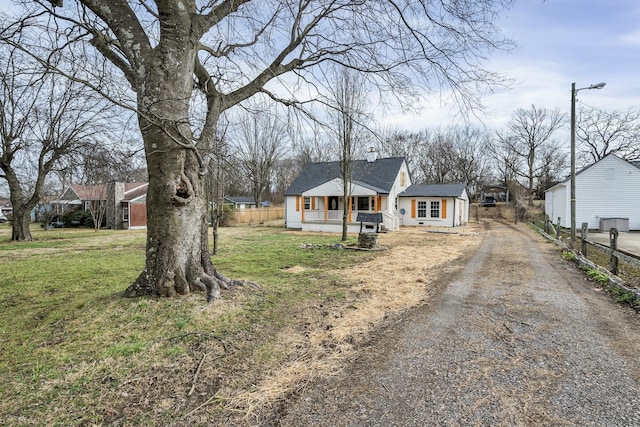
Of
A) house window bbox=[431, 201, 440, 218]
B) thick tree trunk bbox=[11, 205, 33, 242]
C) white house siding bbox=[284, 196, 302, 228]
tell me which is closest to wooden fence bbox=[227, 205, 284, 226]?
white house siding bbox=[284, 196, 302, 228]

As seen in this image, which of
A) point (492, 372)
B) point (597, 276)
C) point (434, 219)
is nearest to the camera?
point (492, 372)

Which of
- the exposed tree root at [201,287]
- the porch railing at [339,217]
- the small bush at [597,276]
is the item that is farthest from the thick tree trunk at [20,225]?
the small bush at [597,276]

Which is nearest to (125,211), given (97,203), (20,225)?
(97,203)

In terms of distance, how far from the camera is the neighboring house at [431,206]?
24656 mm

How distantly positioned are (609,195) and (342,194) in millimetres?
15679

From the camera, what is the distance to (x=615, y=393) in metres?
2.66

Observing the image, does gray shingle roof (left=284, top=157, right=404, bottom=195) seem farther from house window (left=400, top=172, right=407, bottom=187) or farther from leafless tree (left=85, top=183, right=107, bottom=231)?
leafless tree (left=85, top=183, right=107, bottom=231)

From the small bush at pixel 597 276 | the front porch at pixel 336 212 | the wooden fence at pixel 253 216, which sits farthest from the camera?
the wooden fence at pixel 253 216

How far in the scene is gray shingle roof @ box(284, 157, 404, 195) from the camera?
2236cm

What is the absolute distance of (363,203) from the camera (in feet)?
78.8

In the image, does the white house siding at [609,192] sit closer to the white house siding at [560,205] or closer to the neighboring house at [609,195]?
the neighboring house at [609,195]

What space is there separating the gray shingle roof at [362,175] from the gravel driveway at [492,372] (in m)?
16.8

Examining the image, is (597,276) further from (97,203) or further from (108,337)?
(97,203)

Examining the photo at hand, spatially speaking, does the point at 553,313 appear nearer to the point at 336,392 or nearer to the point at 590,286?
the point at 590,286
